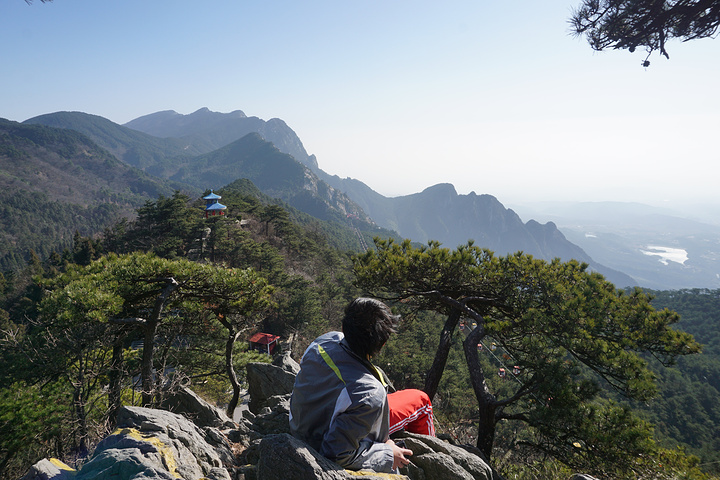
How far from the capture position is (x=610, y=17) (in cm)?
605

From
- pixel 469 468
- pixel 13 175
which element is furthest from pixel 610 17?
pixel 13 175

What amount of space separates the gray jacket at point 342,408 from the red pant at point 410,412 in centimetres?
76

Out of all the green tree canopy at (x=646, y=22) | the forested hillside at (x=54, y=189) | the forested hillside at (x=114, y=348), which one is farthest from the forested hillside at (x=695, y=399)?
the forested hillside at (x=54, y=189)

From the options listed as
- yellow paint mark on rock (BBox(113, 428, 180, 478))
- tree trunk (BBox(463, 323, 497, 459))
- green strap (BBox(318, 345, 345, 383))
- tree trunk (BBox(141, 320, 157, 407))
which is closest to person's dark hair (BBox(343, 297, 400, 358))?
green strap (BBox(318, 345, 345, 383))

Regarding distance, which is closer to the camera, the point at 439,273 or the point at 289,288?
the point at 439,273

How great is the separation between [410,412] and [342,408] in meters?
1.43

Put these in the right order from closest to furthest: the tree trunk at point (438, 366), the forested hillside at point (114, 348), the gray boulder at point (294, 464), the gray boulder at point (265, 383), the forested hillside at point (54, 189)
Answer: the gray boulder at point (294, 464)
the forested hillside at point (114, 348)
the tree trunk at point (438, 366)
the gray boulder at point (265, 383)
the forested hillside at point (54, 189)

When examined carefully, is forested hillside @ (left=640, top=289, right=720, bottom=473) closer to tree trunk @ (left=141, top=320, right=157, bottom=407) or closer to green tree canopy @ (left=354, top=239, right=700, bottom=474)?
green tree canopy @ (left=354, top=239, right=700, bottom=474)

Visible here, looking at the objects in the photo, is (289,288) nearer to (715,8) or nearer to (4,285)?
(715,8)

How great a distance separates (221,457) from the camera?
3494 mm

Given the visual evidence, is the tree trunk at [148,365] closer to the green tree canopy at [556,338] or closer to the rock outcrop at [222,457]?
the rock outcrop at [222,457]

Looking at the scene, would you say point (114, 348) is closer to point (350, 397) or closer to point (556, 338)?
point (350, 397)

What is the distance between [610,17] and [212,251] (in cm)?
2392

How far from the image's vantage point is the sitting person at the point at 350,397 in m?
1.92
